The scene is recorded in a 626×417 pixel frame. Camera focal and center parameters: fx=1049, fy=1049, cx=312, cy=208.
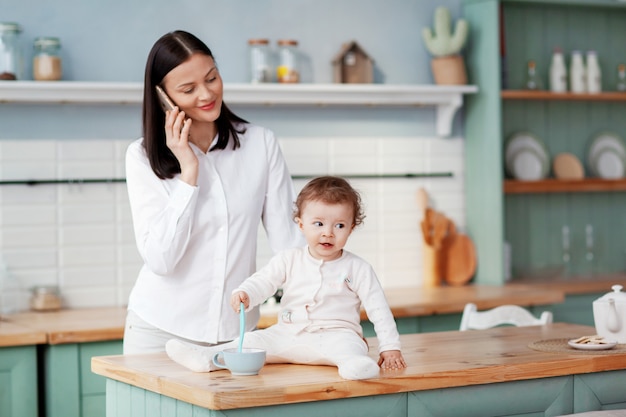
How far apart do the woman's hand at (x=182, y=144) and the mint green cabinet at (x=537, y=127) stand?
8.55 feet

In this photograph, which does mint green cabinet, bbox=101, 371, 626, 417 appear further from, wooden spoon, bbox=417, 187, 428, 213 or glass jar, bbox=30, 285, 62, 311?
wooden spoon, bbox=417, 187, 428, 213

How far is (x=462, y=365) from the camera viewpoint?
8.20 feet

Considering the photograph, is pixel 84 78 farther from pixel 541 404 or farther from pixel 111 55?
pixel 541 404

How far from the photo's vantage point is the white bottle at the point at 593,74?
5.39 meters

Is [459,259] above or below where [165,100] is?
below

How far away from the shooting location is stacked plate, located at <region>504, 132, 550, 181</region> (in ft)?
17.5

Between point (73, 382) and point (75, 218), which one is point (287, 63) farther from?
point (73, 382)

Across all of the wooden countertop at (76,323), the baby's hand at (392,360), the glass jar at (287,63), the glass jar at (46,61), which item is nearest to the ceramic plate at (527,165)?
the glass jar at (287,63)

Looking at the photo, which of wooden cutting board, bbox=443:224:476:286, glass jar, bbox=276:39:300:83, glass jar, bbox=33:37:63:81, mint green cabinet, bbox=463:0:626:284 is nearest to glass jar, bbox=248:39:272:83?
glass jar, bbox=276:39:300:83

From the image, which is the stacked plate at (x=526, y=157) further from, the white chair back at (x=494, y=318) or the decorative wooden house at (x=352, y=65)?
the white chair back at (x=494, y=318)

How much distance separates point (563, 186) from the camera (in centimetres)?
531

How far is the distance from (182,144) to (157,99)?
0.19 meters

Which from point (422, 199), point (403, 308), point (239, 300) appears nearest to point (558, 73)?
point (422, 199)

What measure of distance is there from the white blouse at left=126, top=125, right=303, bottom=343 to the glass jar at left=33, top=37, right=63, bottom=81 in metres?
1.63
